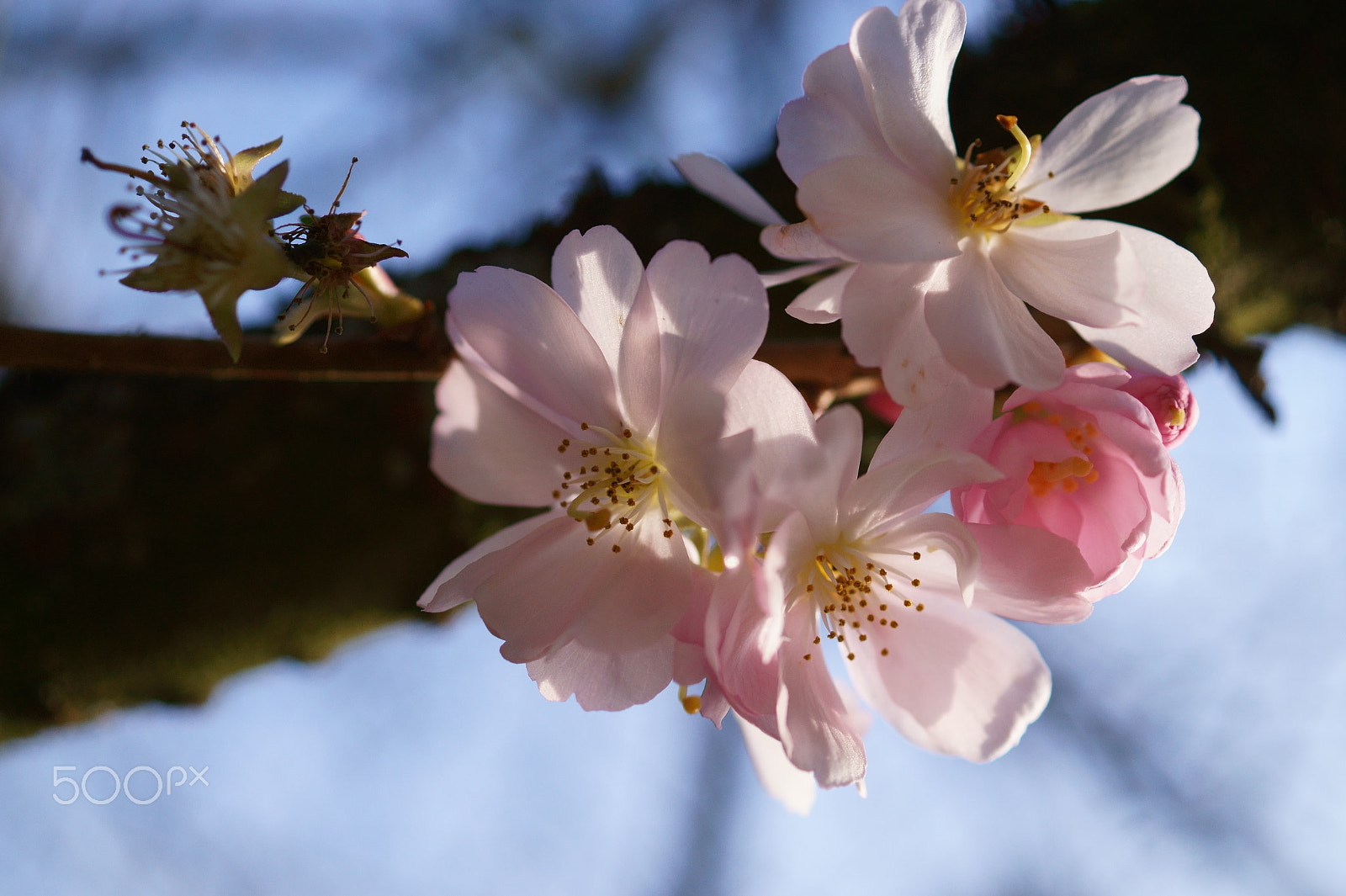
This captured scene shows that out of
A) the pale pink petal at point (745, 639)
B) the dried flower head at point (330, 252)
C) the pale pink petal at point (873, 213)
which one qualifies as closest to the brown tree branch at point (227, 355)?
the dried flower head at point (330, 252)

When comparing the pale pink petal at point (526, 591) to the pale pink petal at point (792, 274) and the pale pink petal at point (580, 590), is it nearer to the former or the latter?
the pale pink petal at point (580, 590)

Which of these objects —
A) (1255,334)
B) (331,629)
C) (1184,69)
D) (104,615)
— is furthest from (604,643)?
(1255,334)

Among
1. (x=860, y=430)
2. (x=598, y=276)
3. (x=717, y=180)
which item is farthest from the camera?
(x=717, y=180)

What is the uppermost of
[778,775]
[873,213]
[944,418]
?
[873,213]

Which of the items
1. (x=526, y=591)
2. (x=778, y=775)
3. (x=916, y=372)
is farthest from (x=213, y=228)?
(x=778, y=775)

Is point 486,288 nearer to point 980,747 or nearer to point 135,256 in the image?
point 135,256

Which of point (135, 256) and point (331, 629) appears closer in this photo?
point (135, 256)

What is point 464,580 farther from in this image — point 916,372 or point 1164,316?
point 1164,316

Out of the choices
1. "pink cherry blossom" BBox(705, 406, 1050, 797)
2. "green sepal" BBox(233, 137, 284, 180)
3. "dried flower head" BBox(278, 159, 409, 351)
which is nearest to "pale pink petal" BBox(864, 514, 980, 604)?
"pink cherry blossom" BBox(705, 406, 1050, 797)
